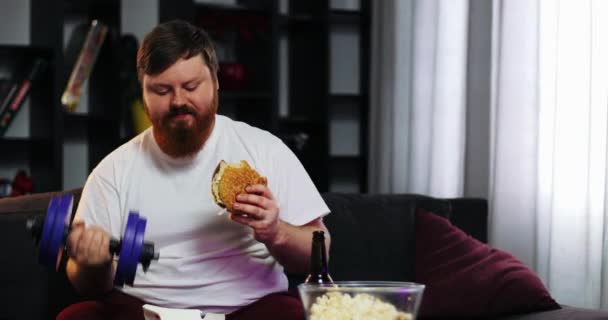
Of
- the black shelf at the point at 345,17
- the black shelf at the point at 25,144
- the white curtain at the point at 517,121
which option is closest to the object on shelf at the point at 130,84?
the black shelf at the point at 25,144

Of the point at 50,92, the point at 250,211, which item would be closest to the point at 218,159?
the point at 250,211

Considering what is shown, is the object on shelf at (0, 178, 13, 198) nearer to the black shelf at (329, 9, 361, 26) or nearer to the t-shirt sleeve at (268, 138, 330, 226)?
the black shelf at (329, 9, 361, 26)

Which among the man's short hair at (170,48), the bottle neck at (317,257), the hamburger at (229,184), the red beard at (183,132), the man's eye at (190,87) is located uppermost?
the man's short hair at (170,48)

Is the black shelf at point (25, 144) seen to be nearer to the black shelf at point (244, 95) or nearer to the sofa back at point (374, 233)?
the black shelf at point (244, 95)

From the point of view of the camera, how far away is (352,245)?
285cm

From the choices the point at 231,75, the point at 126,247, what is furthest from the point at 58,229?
the point at 231,75

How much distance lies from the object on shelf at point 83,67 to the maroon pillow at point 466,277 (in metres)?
2.05

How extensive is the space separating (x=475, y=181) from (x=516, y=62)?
0.58 meters

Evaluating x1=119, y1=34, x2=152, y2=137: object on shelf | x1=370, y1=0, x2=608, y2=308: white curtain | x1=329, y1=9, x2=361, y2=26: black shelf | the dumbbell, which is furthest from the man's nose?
x1=329, y1=9, x2=361, y2=26: black shelf

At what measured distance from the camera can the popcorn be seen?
4.15ft

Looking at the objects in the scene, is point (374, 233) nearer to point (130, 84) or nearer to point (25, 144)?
point (130, 84)

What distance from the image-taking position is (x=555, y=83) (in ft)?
11.5

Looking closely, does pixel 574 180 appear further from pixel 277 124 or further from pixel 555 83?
pixel 277 124

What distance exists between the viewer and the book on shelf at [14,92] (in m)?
4.33
